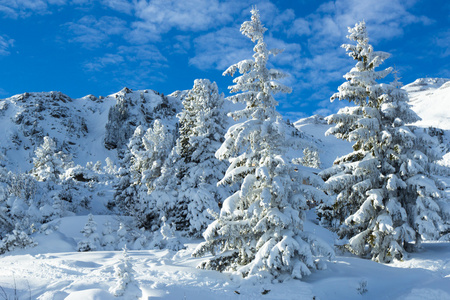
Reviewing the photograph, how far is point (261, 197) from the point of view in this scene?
9688 millimetres

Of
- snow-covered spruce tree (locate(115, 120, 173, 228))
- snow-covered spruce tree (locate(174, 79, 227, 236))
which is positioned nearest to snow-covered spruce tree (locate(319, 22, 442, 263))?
snow-covered spruce tree (locate(174, 79, 227, 236))

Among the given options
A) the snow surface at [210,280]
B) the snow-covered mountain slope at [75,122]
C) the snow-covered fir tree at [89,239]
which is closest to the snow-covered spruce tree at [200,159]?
the snow-covered fir tree at [89,239]

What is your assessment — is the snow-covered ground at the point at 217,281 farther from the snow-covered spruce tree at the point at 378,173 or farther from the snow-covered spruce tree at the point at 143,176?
the snow-covered spruce tree at the point at 143,176

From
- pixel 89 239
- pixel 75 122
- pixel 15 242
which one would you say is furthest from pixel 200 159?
pixel 75 122

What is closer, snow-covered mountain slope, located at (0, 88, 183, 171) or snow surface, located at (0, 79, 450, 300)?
snow surface, located at (0, 79, 450, 300)

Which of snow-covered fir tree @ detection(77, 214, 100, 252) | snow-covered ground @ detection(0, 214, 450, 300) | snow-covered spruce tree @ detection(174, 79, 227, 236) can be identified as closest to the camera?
snow-covered ground @ detection(0, 214, 450, 300)

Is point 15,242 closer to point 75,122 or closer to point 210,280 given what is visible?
point 210,280

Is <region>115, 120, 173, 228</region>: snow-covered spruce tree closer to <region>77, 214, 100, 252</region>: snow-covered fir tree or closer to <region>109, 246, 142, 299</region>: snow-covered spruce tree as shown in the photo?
<region>77, 214, 100, 252</region>: snow-covered fir tree

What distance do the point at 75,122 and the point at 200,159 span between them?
120 meters

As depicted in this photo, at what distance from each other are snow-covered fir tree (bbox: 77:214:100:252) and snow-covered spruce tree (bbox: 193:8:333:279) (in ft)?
38.3

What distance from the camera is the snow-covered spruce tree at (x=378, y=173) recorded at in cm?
1280

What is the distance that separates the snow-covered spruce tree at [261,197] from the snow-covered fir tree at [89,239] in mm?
11674

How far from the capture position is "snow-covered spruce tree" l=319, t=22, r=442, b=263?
12.8m

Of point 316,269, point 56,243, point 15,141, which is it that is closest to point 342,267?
point 316,269
